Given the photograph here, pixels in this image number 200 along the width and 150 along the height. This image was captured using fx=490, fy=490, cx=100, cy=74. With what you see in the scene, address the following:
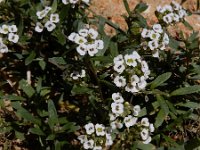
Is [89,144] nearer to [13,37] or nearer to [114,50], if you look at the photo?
[114,50]

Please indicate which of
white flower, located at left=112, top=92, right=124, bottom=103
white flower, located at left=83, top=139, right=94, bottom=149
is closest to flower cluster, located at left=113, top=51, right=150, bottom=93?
white flower, located at left=112, top=92, right=124, bottom=103

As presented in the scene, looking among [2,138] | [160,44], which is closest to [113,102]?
[160,44]

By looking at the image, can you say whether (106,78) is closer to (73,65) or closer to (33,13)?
(73,65)

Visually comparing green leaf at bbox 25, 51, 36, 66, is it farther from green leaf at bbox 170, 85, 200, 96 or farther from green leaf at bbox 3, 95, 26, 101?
green leaf at bbox 170, 85, 200, 96

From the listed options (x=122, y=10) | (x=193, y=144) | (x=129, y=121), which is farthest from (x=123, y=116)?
(x=122, y=10)

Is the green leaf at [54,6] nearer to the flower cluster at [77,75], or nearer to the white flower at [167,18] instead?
the flower cluster at [77,75]
